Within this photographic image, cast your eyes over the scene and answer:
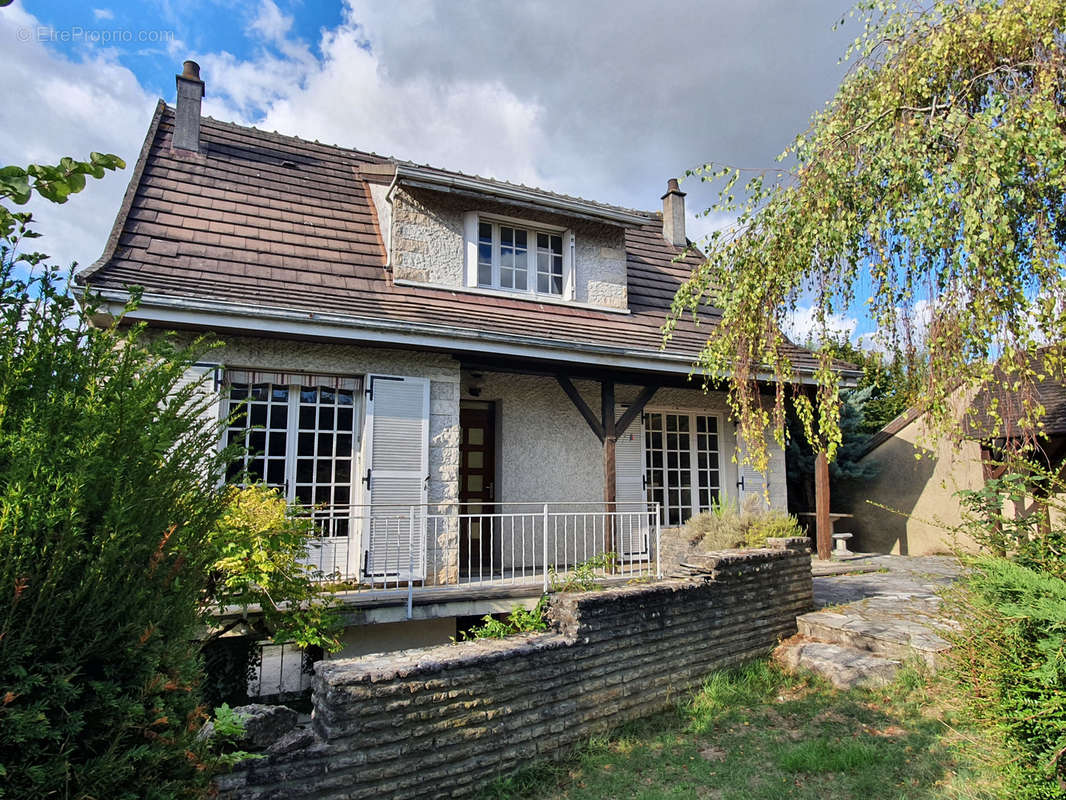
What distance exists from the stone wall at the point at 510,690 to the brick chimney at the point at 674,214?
8.36m

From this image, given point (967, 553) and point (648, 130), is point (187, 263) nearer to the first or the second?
point (648, 130)

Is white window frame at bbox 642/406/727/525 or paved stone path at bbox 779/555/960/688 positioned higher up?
white window frame at bbox 642/406/727/525

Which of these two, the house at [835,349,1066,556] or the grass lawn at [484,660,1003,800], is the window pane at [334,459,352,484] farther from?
the house at [835,349,1066,556]

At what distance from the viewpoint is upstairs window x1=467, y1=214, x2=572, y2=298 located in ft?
30.1

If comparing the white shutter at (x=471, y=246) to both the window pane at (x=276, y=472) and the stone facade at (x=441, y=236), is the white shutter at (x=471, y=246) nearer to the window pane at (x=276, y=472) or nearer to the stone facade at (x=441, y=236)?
the stone facade at (x=441, y=236)

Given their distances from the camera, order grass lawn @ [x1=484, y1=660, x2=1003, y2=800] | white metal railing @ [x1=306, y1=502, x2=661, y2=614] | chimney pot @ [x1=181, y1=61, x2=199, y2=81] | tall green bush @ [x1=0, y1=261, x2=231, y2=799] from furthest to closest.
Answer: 1. chimney pot @ [x1=181, y1=61, x2=199, y2=81]
2. white metal railing @ [x1=306, y1=502, x2=661, y2=614]
3. grass lawn @ [x1=484, y1=660, x2=1003, y2=800]
4. tall green bush @ [x1=0, y1=261, x2=231, y2=799]

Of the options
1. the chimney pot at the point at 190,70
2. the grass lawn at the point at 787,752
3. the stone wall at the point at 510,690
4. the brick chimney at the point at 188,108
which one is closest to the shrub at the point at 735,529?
the stone wall at the point at 510,690

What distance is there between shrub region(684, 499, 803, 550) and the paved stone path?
94 centimetres

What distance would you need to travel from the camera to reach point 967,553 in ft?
10.6

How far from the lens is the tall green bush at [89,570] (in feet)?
5.98

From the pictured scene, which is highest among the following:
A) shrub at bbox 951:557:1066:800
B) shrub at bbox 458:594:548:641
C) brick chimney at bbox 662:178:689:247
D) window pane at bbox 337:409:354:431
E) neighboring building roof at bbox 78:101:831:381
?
brick chimney at bbox 662:178:689:247

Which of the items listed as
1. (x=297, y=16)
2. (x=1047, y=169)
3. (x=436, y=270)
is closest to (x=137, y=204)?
(x=297, y=16)

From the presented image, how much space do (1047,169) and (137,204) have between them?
9.36 metres

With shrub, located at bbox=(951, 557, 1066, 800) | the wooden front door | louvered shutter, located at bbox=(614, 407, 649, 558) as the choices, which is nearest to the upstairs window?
the wooden front door
